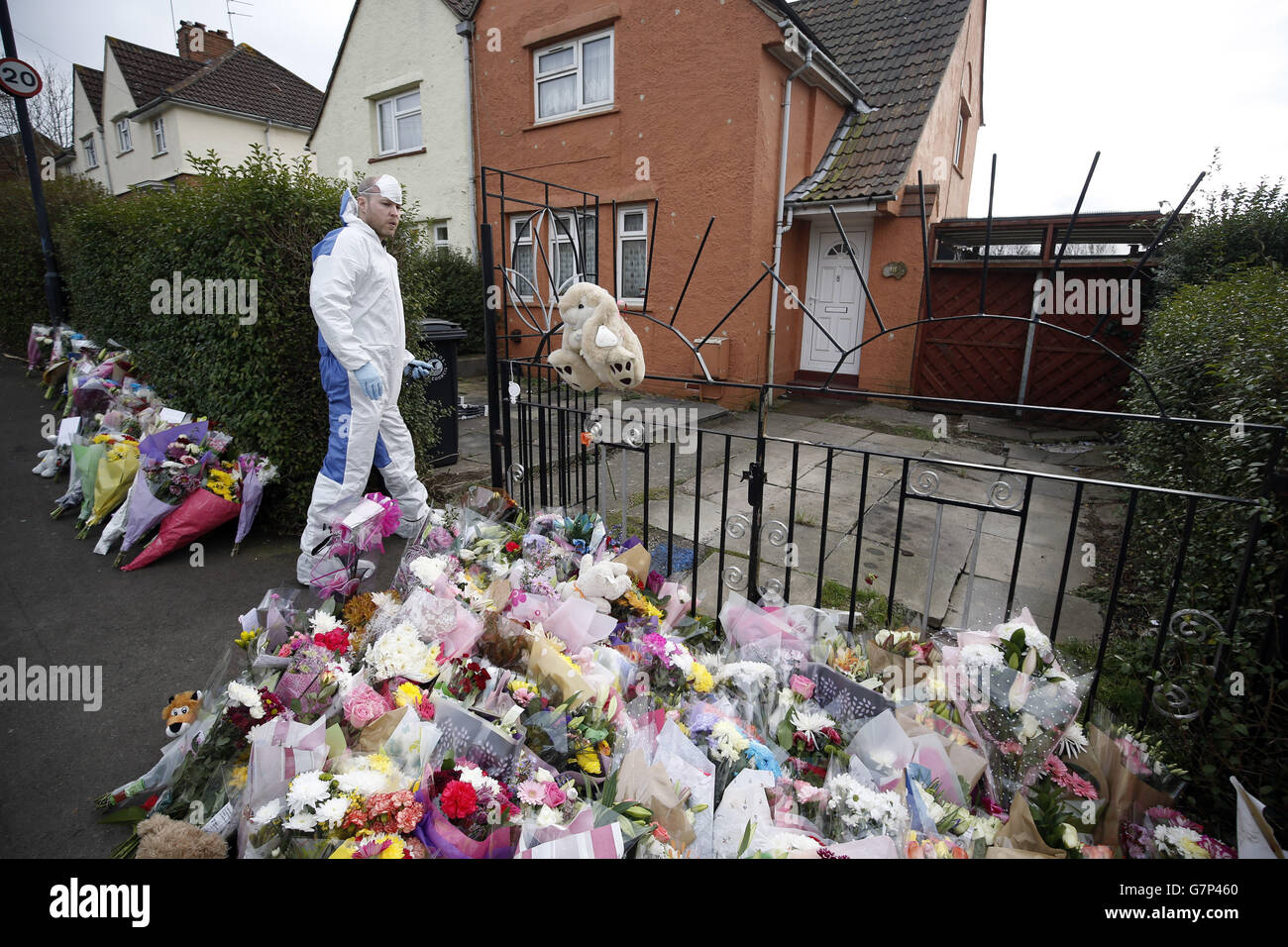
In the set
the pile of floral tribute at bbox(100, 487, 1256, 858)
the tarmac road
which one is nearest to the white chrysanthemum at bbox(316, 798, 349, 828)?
the pile of floral tribute at bbox(100, 487, 1256, 858)

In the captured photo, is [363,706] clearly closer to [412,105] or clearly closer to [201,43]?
[412,105]

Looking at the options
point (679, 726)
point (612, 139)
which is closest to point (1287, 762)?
point (679, 726)

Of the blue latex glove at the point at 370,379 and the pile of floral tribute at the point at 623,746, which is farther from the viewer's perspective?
the blue latex glove at the point at 370,379

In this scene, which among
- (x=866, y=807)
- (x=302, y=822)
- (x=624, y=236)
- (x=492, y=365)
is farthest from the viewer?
(x=624, y=236)

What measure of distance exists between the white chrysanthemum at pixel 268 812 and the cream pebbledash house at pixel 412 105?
11106mm

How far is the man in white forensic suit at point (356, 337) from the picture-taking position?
310 cm

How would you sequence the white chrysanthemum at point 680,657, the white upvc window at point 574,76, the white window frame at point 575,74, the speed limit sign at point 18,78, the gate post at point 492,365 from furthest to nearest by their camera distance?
the white upvc window at point 574,76, the white window frame at point 575,74, the speed limit sign at point 18,78, the gate post at point 492,365, the white chrysanthemum at point 680,657

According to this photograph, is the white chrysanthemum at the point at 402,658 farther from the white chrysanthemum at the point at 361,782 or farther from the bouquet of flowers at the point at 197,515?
the bouquet of flowers at the point at 197,515

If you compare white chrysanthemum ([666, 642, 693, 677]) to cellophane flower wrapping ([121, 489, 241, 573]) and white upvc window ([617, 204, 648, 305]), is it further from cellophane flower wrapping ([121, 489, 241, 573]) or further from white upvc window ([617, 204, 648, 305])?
white upvc window ([617, 204, 648, 305])

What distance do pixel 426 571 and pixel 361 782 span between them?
2.93 ft

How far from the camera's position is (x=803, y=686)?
7.06 feet

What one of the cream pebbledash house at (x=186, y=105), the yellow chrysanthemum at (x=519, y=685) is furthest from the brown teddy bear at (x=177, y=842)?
the cream pebbledash house at (x=186, y=105)

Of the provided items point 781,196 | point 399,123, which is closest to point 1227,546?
point 781,196

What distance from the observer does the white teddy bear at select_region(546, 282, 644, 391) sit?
261 cm
